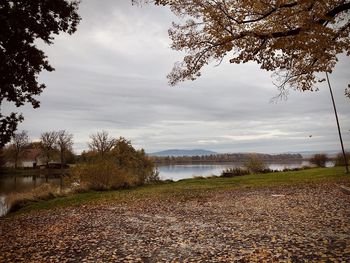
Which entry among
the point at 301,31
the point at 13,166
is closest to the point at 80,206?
the point at 301,31

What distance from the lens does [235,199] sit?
17.3 m

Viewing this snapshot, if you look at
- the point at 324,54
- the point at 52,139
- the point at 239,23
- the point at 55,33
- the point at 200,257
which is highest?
the point at 52,139

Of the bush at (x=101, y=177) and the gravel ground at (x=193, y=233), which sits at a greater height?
the bush at (x=101, y=177)

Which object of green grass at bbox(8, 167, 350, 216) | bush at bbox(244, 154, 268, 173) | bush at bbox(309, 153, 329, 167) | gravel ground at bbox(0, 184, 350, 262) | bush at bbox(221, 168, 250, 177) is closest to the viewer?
gravel ground at bbox(0, 184, 350, 262)

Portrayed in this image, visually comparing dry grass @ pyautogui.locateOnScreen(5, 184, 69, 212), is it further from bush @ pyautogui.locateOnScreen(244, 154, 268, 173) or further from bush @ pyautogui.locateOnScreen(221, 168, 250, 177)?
bush @ pyautogui.locateOnScreen(244, 154, 268, 173)

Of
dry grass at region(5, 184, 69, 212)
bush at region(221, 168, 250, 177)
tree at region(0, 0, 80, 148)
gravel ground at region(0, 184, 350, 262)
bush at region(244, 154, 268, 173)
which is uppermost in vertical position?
tree at region(0, 0, 80, 148)

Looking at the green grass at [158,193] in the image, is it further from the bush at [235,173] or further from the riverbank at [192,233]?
the bush at [235,173]

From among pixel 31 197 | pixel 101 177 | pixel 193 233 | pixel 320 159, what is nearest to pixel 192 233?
pixel 193 233

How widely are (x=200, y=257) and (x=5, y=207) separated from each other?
21.9m

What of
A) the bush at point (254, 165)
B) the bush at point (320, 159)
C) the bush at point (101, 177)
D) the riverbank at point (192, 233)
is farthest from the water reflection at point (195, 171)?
the riverbank at point (192, 233)

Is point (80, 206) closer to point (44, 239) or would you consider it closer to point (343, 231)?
point (44, 239)

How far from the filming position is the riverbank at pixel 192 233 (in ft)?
25.8

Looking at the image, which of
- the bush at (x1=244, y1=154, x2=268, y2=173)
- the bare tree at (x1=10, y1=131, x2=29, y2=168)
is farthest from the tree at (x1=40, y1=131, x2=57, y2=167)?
the bush at (x1=244, y1=154, x2=268, y2=173)

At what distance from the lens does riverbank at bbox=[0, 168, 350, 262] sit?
786cm
